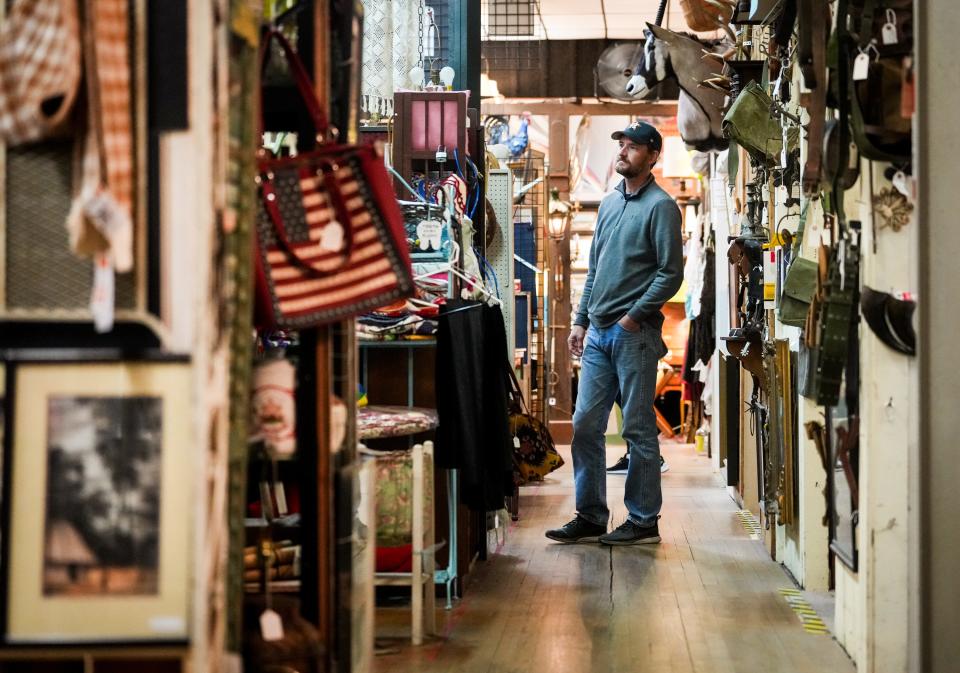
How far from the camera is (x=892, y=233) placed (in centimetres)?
319

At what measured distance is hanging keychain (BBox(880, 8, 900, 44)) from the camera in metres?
3.11

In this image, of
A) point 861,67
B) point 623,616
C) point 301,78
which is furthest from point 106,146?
point 623,616

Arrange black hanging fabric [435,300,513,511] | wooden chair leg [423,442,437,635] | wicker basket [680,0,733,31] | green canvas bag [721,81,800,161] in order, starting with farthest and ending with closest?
wicker basket [680,0,733,31] < green canvas bag [721,81,800,161] < black hanging fabric [435,300,513,511] < wooden chair leg [423,442,437,635]

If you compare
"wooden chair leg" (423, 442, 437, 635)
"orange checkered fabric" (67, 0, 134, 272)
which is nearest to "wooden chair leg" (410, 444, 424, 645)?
"wooden chair leg" (423, 442, 437, 635)

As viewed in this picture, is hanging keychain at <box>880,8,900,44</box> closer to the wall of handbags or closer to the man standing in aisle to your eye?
the wall of handbags

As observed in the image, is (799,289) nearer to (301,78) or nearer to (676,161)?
(301,78)

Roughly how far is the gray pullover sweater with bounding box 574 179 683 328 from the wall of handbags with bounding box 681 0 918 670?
66cm

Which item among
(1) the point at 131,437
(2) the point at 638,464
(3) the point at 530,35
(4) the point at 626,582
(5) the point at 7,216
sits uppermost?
(3) the point at 530,35

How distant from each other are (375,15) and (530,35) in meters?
5.35

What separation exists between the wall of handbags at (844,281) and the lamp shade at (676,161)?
6.20 metres

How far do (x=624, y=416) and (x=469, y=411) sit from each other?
1.52 meters

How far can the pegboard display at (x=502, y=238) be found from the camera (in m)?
6.33

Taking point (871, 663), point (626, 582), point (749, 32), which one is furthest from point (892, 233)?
point (749, 32)

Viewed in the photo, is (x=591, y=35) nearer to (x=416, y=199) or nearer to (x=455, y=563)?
(x=416, y=199)
